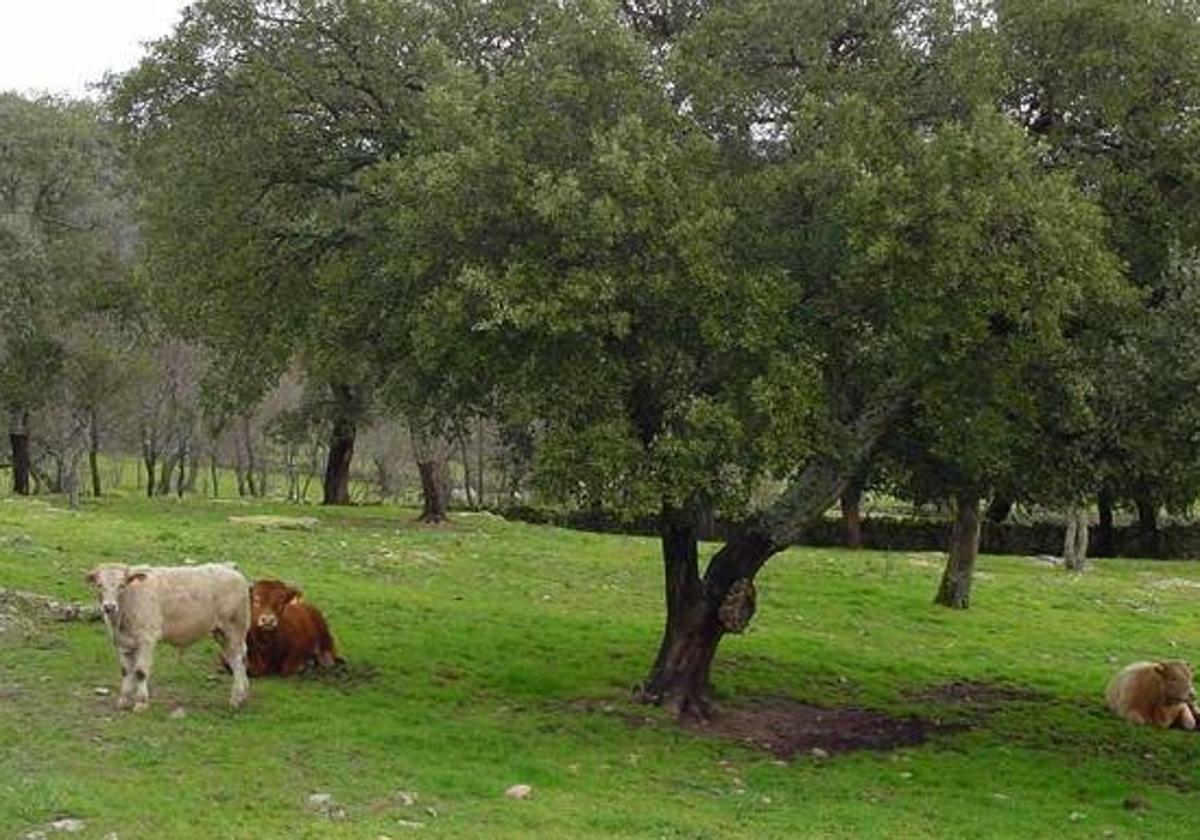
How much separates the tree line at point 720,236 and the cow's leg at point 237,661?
3.66 metres

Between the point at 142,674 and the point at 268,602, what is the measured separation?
2.63 meters

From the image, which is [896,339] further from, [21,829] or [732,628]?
[21,829]

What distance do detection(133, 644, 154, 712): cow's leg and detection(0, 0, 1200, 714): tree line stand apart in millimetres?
4509

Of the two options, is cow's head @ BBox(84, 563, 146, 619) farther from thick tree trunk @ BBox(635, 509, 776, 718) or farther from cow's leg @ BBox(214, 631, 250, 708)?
thick tree trunk @ BBox(635, 509, 776, 718)

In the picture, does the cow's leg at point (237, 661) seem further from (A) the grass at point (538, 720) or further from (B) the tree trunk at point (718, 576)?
(B) the tree trunk at point (718, 576)

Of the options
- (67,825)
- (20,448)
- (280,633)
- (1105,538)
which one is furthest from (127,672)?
(1105,538)

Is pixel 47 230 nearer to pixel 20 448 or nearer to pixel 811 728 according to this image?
pixel 20 448

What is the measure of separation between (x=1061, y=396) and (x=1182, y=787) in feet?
16.4

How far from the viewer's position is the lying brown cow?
18.0 m

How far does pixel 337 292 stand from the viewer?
18.4 metres

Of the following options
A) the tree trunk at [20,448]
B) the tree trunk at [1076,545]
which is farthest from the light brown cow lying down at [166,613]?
the tree trunk at [20,448]

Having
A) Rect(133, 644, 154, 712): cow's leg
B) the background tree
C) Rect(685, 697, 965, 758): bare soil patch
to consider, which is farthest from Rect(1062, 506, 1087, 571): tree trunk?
the background tree

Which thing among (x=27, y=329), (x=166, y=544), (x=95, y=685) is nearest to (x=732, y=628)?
(x=95, y=685)

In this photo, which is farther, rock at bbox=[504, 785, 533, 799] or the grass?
rock at bbox=[504, 785, 533, 799]
